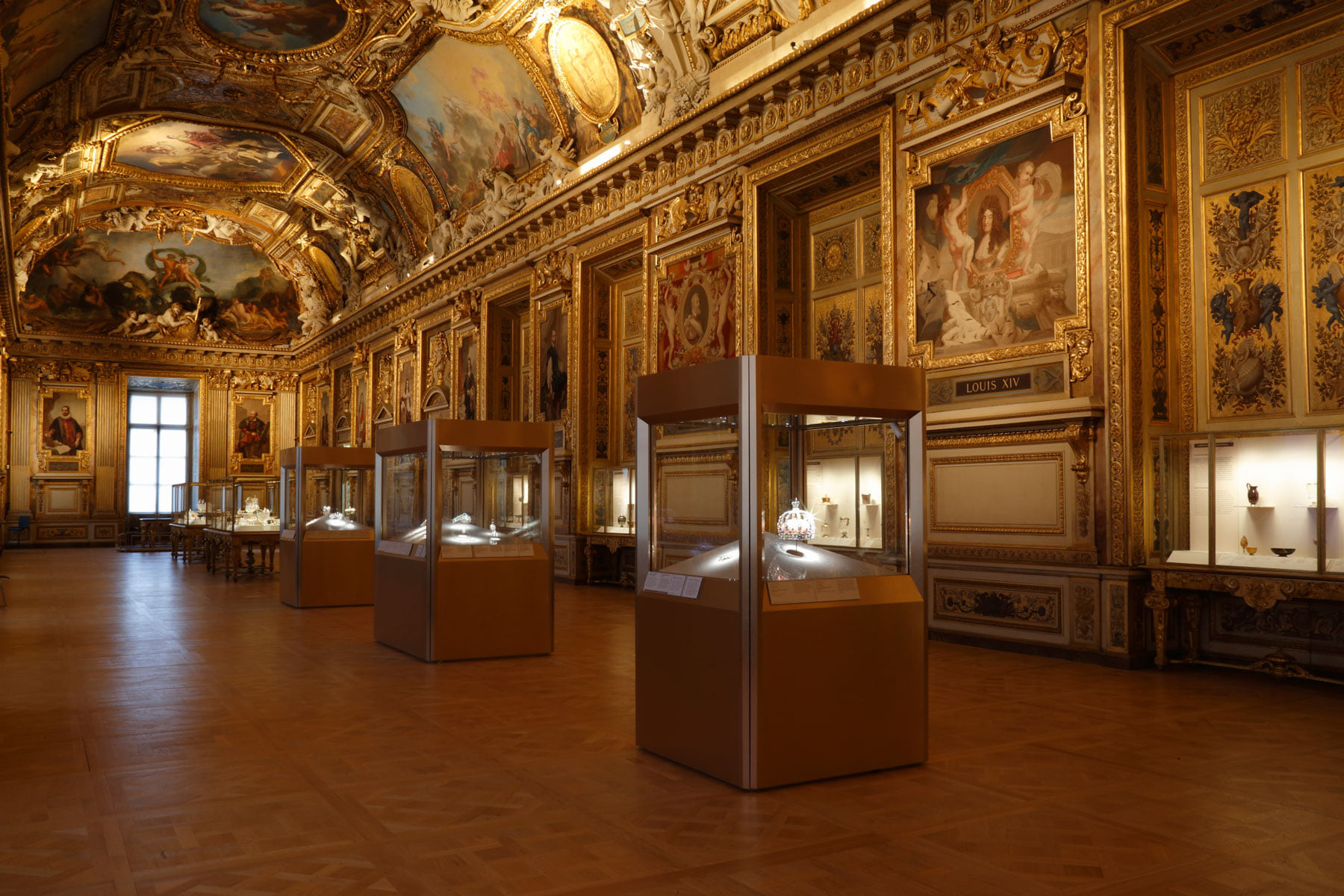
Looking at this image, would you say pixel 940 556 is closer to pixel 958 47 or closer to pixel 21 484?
pixel 958 47

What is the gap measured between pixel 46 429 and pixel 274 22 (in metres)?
20.4

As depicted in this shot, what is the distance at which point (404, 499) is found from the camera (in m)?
9.44

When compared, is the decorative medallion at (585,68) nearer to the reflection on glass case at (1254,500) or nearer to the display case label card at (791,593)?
the reflection on glass case at (1254,500)

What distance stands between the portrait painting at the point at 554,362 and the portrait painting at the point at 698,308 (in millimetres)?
3344

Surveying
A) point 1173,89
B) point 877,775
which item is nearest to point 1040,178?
point 1173,89

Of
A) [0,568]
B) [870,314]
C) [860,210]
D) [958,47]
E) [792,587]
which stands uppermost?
[958,47]

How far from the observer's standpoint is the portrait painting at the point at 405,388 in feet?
83.7

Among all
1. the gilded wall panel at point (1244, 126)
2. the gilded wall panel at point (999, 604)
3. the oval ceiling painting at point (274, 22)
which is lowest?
the gilded wall panel at point (999, 604)

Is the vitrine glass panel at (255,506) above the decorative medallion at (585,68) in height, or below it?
below

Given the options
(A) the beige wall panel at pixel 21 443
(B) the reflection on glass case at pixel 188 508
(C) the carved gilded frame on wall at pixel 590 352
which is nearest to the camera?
(C) the carved gilded frame on wall at pixel 590 352

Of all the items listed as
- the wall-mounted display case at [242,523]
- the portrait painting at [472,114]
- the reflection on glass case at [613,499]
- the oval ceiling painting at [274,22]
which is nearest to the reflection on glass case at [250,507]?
the wall-mounted display case at [242,523]

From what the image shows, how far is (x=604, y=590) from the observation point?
15.8 metres

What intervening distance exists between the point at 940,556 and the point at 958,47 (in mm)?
5002

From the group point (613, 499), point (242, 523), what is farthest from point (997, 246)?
point (242, 523)
